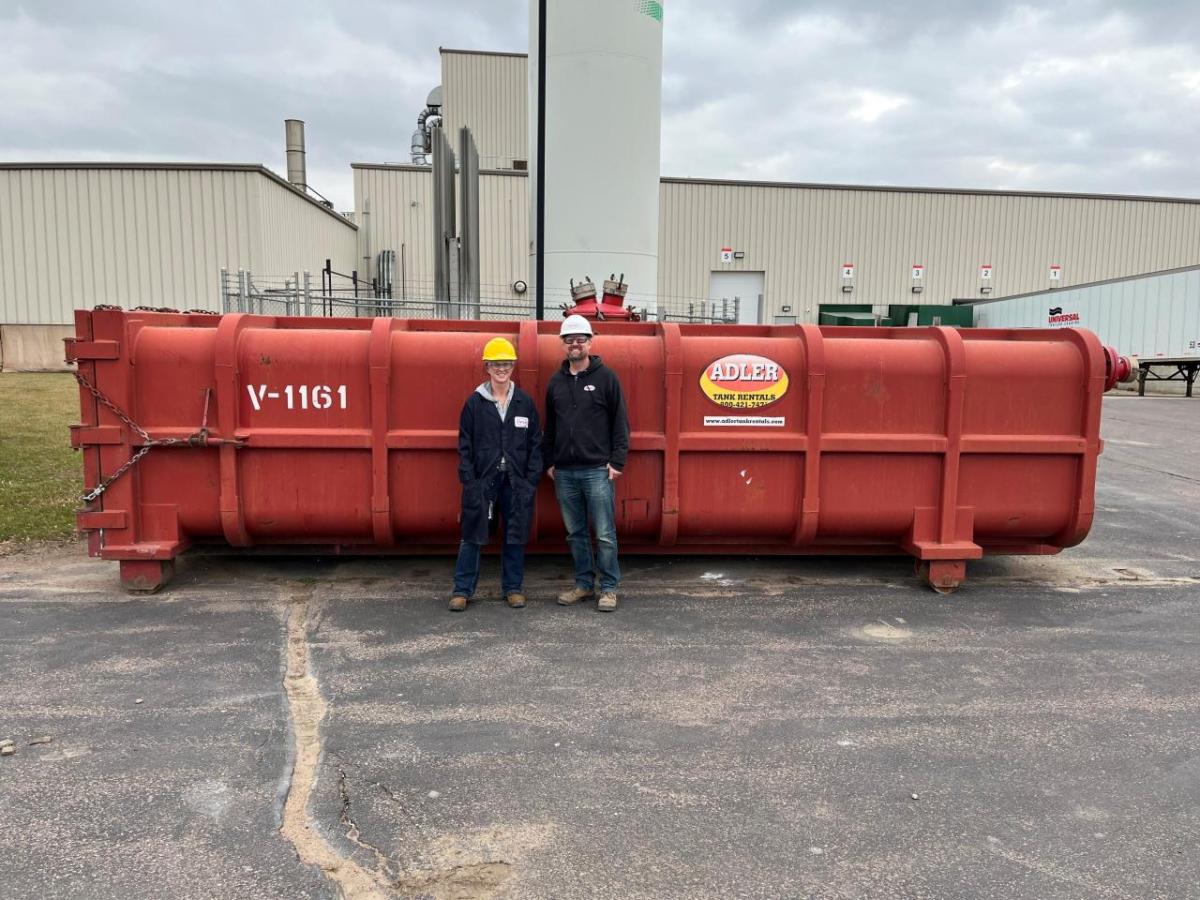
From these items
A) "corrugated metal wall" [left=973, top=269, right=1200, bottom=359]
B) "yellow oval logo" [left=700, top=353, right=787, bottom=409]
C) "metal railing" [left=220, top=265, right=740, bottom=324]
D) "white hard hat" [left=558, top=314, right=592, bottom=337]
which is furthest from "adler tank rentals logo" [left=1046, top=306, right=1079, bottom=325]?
"white hard hat" [left=558, top=314, right=592, bottom=337]

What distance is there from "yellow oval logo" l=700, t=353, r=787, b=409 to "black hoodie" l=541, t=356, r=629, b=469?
75cm

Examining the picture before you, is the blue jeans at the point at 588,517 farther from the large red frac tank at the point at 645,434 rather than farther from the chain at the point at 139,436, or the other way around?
the chain at the point at 139,436

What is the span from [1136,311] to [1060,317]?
2425mm

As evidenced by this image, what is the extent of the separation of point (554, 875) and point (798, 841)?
0.88 metres

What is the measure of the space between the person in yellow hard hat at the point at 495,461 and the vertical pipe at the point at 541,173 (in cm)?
533

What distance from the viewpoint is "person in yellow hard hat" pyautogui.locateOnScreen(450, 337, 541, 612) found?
17.4ft

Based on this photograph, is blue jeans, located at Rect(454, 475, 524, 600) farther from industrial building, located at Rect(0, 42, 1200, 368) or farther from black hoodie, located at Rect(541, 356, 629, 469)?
industrial building, located at Rect(0, 42, 1200, 368)

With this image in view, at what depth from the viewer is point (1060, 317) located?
91.7 ft

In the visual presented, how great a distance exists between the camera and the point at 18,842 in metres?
2.90

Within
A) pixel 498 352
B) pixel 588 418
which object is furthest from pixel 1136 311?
pixel 498 352

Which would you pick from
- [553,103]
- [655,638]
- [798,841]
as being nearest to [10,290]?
[553,103]

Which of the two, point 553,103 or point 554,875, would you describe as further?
point 553,103

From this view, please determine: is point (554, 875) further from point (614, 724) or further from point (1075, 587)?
point (1075, 587)

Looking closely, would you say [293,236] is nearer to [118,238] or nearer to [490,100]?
[118,238]
